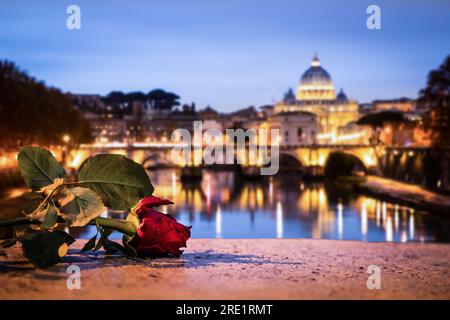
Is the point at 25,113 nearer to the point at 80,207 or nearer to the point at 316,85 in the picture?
the point at 80,207

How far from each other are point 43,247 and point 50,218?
76 millimetres

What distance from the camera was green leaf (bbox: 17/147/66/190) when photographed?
2217 mm

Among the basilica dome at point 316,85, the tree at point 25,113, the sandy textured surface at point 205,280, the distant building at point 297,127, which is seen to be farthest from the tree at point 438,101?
the basilica dome at point 316,85

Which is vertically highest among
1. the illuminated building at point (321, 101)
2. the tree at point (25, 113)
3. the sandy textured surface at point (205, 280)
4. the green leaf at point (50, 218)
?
the illuminated building at point (321, 101)

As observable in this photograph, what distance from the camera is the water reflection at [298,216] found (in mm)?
21578

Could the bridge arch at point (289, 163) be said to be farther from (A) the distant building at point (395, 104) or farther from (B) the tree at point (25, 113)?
(A) the distant building at point (395, 104)

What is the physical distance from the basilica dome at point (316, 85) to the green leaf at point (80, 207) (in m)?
109

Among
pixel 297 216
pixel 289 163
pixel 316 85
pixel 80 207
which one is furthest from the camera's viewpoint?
pixel 316 85

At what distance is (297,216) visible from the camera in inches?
1105

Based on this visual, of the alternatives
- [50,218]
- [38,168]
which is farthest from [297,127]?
[50,218]

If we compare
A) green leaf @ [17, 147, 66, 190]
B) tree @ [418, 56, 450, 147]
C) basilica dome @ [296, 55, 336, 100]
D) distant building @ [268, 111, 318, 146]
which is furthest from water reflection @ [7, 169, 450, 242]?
basilica dome @ [296, 55, 336, 100]

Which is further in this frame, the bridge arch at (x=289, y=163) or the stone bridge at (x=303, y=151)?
the bridge arch at (x=289, y=163)
